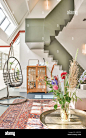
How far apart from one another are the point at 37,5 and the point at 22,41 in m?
2.06

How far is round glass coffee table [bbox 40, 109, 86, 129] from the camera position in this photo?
65.8 inches

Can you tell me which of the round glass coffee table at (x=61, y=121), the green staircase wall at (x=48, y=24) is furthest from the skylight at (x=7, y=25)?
the round glass coffee table at (x=61, y=121)

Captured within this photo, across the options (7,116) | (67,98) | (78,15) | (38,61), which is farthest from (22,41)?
(67,98)

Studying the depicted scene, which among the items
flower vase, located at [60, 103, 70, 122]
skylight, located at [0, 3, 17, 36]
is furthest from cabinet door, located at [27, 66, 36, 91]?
flower vase, located at [60, 103, 70, 122]

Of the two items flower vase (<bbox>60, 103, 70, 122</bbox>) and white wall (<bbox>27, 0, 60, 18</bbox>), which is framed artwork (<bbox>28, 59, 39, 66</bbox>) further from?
flower vase (<bbox>60, 103, 70, 122</bbox>)

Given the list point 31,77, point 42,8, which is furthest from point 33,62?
point 42,8

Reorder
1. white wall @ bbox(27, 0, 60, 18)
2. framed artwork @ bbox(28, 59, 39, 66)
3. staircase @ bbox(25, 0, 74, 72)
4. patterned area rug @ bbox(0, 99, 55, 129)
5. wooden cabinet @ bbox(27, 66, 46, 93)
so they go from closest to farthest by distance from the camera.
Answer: patterned area rug @ bbox(0, 99, 55, 129) < staircase @ bbox(25, 0, 74, 72) < wooden cabinet @ bbox(27, 66, 46, 93) < framed artwork @ bbox(28, 59, 39, 66) < white wall @ bbox(27, 0, 60, 18)

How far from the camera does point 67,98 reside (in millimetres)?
1863

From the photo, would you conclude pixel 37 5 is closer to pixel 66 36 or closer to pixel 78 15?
pixel 66 36

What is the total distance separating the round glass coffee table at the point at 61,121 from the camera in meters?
1.67

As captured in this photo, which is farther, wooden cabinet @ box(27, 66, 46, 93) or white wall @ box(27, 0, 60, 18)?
white wall @ box(27, 0, 60, 18)

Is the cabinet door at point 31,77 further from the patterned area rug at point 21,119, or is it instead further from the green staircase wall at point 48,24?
the patterned area rug at point 21,119
